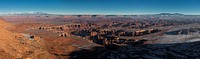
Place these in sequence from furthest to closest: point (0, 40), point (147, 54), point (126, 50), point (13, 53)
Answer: point (126, 50)
point (147, 54)
point (0, 40)
point (13, 53)

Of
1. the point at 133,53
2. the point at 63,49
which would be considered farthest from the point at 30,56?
the point at 133,53

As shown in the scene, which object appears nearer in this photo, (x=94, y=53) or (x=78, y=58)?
(x=78, y=58)

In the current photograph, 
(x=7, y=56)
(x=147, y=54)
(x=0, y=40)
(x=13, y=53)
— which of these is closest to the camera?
(x=7, y=56)

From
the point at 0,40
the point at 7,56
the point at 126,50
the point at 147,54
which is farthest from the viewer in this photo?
the point at 126,50

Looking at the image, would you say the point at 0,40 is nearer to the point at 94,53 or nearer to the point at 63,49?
the point at 63,49

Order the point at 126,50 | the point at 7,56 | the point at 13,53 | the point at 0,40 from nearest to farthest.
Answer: the point at 7,56
the point at 13,53
the point at 0,40
the point at 126,50

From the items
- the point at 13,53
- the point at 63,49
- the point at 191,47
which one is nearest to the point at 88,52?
the point at 63,49

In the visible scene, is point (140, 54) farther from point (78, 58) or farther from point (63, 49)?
point (63, 49)

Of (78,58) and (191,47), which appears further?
(191,47)

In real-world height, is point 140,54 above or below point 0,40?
below
